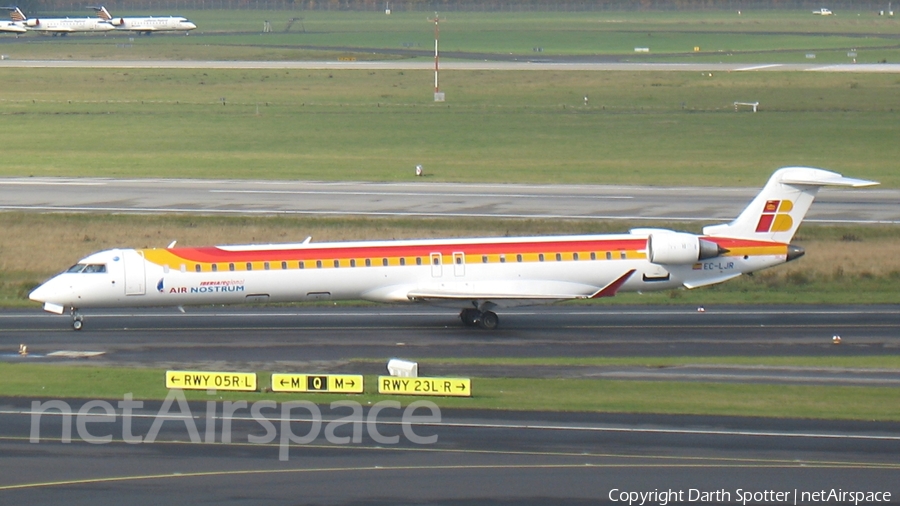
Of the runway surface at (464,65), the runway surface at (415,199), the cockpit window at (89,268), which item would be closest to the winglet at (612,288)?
the cockpit window at (89,268)

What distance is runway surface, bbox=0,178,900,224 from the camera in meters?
60.9

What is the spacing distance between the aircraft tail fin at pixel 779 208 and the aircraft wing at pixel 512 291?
463cm

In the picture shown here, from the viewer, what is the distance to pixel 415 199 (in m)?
65.1

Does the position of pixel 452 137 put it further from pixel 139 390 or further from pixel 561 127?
pixel 139 390

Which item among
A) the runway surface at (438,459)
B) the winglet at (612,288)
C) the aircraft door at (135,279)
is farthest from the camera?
the winglet at (612,288)

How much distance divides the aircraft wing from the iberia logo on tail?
5.30m

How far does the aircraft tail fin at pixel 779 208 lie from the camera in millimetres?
41969

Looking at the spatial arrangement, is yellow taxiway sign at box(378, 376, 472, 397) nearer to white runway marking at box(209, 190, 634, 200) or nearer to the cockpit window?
the cockpit window

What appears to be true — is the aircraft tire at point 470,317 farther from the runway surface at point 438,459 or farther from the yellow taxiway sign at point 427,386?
the runway surface at point 438,459

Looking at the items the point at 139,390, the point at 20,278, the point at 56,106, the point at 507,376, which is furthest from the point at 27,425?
the point at 56,106

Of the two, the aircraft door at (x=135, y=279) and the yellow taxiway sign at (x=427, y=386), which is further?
the aircraft door at (x=135, y=279)

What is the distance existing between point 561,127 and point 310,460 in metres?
73.5

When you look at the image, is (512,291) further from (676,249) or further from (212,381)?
(212,381)

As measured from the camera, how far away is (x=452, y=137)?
9012cm
